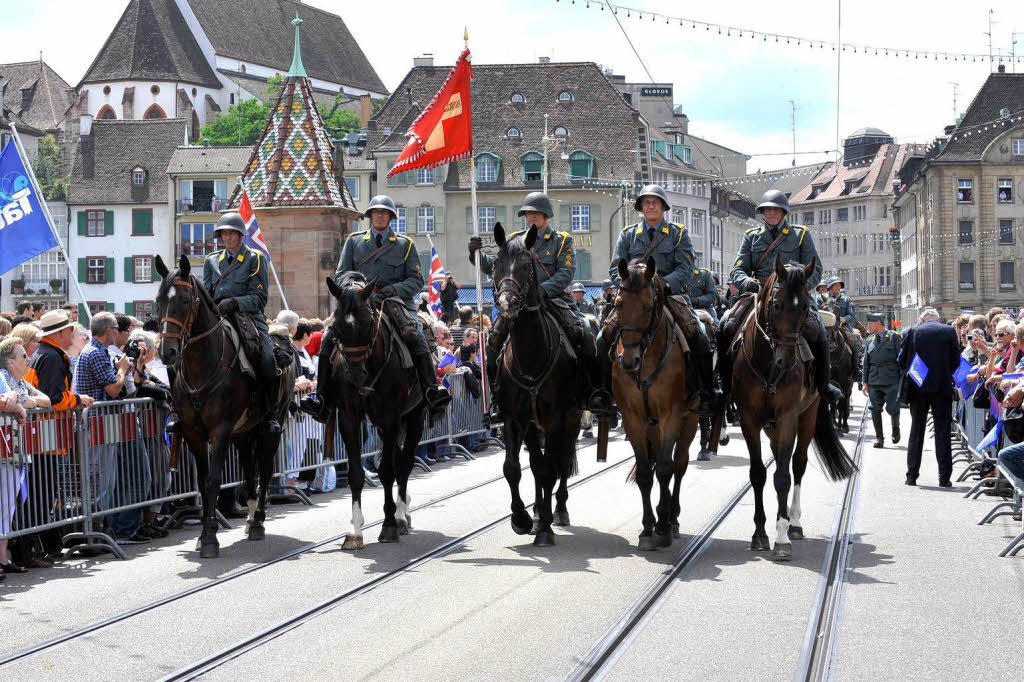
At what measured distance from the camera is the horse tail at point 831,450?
41.8ft

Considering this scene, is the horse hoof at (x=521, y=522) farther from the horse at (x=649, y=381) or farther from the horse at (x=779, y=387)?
the horse at (x=779, y=387)

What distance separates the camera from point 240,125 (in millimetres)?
98812

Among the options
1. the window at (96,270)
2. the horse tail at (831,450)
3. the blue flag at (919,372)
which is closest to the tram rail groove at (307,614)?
the horse tail at (831,450)

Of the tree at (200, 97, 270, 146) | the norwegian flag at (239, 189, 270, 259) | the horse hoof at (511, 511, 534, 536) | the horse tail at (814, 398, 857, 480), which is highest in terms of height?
the tree at (200, 97, 270, 146)

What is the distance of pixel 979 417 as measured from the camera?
1853cm

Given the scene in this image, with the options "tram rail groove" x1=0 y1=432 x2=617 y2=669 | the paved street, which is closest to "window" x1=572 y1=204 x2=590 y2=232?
the paved street

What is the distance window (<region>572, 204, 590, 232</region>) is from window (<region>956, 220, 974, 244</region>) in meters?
26.2

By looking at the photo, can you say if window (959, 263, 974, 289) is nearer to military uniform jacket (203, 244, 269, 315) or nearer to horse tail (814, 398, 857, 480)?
horse tail (814, 398, 857, 480)

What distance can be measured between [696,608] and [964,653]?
1784 millimetres

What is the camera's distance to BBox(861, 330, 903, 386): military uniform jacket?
23.7 meters

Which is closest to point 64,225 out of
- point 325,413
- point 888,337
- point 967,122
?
point 967,122

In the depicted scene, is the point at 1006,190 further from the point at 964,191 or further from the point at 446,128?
the point at 446,128

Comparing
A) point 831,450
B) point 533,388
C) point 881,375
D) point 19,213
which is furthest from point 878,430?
point 19,213

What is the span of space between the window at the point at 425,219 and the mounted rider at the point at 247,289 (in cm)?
6519
